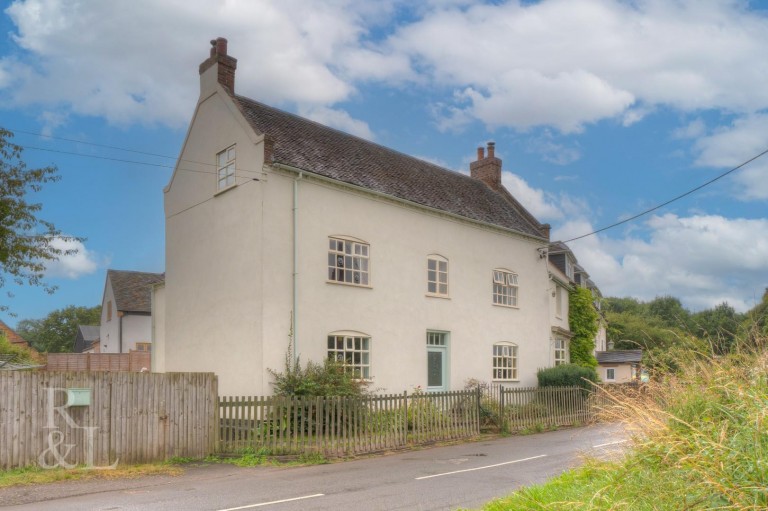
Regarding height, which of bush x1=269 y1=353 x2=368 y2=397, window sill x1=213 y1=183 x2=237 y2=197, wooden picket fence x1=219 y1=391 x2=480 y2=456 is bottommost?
wooden picket fence x1=219 y1=391 x2=480 y2=456

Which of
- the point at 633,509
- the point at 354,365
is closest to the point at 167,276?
the point at 354,365

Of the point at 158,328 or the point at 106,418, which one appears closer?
the point at 106,418

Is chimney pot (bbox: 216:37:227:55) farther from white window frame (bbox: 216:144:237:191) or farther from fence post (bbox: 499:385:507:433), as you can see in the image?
fence post (bbox: 499:385:507:433)

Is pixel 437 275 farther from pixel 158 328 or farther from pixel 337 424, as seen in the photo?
pixel 158 328

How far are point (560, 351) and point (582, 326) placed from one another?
2.91 meters

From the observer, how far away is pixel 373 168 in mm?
24484

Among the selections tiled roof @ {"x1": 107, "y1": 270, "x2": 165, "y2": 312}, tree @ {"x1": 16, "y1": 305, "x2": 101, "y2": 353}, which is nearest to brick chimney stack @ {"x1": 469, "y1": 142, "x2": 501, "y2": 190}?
tiled roof @ {"x1": 107, "y1": 270, "x2": 165, "y2": 312}

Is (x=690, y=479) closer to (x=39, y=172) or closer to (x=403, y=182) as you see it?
(x=403, y=182)

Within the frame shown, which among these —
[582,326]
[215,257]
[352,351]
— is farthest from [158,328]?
[582,326]

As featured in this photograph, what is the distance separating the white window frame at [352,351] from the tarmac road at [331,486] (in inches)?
203

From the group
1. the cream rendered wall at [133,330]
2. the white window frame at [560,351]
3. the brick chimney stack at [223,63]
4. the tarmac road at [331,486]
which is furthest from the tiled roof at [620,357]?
the brick chimney stack at [223,63]

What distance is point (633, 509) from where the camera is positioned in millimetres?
5730

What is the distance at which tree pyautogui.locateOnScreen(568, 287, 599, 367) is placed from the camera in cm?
3325

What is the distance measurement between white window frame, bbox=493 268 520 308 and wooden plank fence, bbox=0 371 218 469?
1461cm
